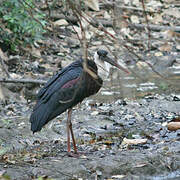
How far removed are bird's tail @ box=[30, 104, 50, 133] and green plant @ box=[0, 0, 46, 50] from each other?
12.8 ft

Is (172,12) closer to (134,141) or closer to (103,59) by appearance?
(103,59)

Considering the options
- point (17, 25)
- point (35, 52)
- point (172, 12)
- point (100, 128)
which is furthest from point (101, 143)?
point (172, 12)

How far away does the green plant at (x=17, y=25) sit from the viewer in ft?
30.8

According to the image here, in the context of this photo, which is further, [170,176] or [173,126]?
[173,126]

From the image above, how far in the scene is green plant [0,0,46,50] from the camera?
369 inches

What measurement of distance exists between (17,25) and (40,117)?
4799 mm

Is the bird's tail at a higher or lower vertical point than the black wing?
lower

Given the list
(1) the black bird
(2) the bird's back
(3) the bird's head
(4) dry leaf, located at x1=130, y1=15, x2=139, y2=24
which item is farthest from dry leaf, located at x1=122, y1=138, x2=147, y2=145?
(4) dry leaf, located at x1=130, y1=15, x2=139, y2=24

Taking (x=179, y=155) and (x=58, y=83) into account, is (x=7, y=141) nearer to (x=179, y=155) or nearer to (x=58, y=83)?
(x=58, y=83)

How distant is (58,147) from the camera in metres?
5.79

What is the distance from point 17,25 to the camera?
9859 millimetres

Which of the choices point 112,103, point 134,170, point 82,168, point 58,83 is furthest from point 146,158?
point 112,103

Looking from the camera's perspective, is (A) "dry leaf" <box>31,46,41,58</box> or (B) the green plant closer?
(B) the green plant

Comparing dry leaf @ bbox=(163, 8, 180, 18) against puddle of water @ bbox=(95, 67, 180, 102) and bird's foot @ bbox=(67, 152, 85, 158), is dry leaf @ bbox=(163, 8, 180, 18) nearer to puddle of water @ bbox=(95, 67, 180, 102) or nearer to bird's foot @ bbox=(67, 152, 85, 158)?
puddle of water @ bbox=(95, 67, 180, 102)
